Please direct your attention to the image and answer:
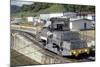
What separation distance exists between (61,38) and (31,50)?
1.27 ft

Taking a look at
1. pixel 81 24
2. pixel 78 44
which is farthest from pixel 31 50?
pixel 81 24

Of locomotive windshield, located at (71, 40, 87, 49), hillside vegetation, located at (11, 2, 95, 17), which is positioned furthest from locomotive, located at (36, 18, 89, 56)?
hillside vegetation, located at (11, 2, 95, 17)

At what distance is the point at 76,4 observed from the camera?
91.8 inches

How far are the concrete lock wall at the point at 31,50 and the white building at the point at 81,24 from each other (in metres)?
0.45

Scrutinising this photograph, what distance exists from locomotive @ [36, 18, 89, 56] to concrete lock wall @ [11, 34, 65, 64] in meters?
0.09

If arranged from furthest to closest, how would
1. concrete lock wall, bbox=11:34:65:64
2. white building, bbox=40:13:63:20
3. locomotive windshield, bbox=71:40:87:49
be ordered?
locomotive windshield, bbox=71:40:87:49 < white building, bbox=40:13:63:20 < concrete lock wall, bbox=11:34:65:64

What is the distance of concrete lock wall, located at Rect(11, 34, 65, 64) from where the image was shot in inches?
82.4

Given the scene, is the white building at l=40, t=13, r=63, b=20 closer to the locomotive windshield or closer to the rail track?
the rail track

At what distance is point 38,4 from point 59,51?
60cm

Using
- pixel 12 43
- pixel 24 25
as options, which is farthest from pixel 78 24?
pixel 12 43

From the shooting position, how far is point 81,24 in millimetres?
2357

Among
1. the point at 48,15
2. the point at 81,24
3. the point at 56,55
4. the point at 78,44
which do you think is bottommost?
the point at 56,55

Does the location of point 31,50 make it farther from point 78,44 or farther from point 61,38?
point 78,44

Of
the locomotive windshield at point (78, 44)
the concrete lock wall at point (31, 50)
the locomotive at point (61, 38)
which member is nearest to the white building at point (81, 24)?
the locomotive at point (61, 38)
